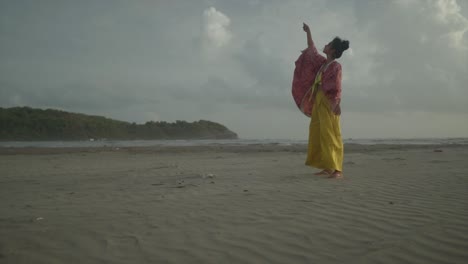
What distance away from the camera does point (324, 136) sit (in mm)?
5367

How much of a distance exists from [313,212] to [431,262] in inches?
47.5

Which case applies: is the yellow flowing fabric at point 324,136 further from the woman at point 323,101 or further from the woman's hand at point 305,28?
the woman's hand at point 305,28

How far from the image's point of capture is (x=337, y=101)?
542 cm

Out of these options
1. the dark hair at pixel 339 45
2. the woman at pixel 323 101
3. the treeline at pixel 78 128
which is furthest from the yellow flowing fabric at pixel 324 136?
the treeline at pixel 78 128

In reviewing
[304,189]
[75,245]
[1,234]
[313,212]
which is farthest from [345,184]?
[1,234]

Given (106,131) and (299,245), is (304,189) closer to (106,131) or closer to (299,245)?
(299,245)

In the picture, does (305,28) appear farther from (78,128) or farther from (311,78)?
(78,128)

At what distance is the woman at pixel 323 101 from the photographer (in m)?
5.36

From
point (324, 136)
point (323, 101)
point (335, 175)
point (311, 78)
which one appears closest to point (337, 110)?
point (323, 101)

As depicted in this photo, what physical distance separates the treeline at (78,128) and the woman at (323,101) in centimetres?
3166

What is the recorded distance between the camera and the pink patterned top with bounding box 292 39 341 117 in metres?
5.43

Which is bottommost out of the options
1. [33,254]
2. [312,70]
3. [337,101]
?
[33,254]

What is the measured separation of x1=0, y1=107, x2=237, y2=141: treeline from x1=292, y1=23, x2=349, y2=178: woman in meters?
31.7

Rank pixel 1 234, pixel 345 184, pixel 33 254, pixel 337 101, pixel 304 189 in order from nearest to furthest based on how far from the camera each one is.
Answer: pixel 33 254
pixel 1 234
pixel 304 189
pixel 345 184
pixel 337 101
